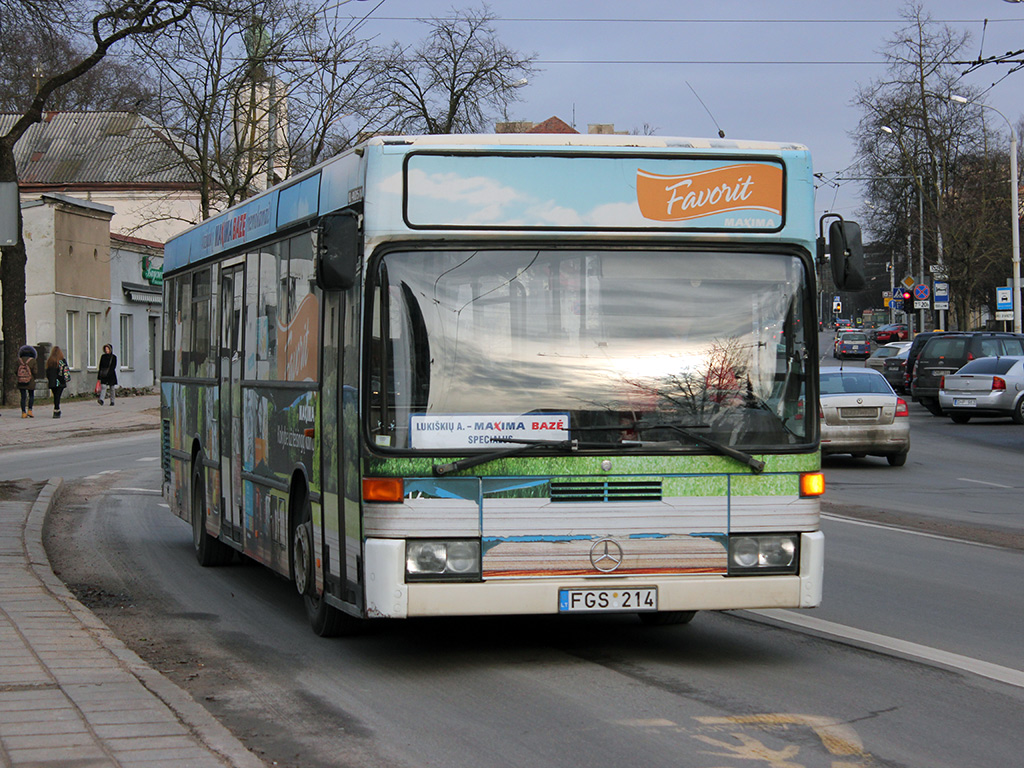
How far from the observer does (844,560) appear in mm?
11617

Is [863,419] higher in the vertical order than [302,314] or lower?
lower

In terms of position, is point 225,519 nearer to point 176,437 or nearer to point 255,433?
point 255,433

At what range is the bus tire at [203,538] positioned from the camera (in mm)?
11711

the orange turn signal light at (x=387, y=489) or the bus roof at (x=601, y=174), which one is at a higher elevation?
the bus roof at (x=601, y=174)

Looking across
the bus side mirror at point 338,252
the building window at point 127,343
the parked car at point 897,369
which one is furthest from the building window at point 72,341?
the bus side mirror at point 338,252

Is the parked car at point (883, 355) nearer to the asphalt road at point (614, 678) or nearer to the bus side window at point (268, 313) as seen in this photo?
the asphalt road at point (614, 678)

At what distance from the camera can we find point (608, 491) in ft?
22.9

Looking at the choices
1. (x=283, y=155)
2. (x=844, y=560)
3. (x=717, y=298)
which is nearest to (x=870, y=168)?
(x=283, y=155)

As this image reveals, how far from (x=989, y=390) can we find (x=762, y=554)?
2733 centimetres

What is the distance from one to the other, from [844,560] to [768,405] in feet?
16.0

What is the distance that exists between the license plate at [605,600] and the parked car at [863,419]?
14848mm

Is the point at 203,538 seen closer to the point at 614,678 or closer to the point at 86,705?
the point at 614,678

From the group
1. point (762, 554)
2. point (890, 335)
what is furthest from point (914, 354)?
point (890, 335)

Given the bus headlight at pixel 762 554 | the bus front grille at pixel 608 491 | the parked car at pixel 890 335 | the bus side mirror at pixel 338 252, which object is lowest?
the bus headlight at pixel 762 554
